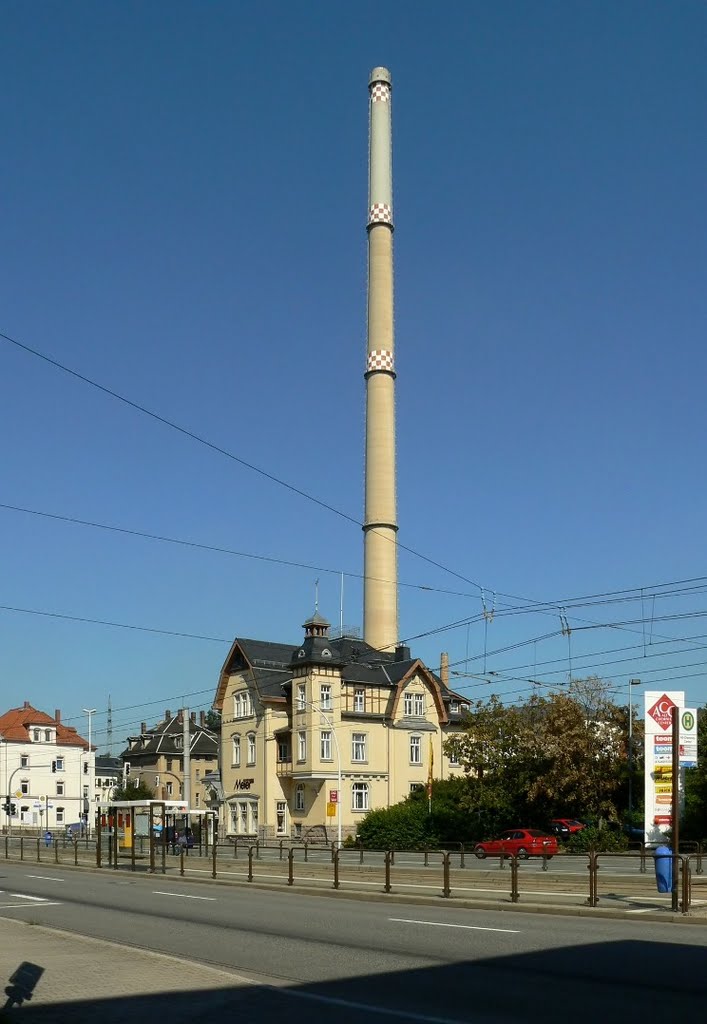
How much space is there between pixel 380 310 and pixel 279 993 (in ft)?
238

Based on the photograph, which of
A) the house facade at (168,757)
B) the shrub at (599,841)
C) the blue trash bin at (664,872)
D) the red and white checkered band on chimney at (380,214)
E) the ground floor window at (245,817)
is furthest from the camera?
the house facade at (168,757)

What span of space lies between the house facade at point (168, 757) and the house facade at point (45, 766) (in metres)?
5.03

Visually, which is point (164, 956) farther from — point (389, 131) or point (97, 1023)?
point (389, 131)

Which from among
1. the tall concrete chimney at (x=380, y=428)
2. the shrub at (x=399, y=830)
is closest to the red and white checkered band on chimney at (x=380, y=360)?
the tall concrete chimney at (x=380, y=428)

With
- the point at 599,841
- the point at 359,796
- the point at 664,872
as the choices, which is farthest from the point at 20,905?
the point at 359,796

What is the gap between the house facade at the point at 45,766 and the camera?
11225 cm

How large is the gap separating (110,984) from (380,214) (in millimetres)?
76136

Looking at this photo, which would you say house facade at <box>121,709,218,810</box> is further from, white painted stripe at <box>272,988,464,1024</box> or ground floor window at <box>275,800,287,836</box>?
white painted stripe at <box>272,988,464,1024</box>

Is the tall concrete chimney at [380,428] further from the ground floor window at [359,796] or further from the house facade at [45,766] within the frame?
the house facade at [45,766]

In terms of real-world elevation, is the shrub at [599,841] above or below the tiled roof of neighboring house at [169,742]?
above

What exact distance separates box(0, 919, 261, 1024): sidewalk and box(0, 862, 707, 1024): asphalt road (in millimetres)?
571

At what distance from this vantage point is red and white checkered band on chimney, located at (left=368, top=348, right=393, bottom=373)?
266ft

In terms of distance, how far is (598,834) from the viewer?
48281 millimetres

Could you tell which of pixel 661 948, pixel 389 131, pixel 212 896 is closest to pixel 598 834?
pixel 212 896
